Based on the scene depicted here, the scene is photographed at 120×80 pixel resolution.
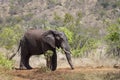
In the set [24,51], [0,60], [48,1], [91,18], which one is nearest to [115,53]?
Answer: [24,51]

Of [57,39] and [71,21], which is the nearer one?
[57,39]

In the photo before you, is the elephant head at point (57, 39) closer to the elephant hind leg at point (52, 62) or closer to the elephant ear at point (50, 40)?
the elephant ear at point (50, 40)

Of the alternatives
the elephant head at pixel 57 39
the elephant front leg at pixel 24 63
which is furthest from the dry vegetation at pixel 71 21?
the elephant front leg at pixel 24 63

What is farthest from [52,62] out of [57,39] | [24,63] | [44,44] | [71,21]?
[71,21]

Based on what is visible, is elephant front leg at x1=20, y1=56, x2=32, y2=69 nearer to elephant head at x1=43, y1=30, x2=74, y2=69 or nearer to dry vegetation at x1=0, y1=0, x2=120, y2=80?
elephant head at x1=43, y1=30, x2=74, y2=69

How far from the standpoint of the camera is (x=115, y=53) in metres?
25.6

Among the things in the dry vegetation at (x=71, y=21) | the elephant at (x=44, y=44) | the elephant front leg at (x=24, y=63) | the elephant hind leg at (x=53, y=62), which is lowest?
the dry vegetation at (x=71, y=21)

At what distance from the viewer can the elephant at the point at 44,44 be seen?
563 inches

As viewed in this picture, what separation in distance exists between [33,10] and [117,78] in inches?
2659

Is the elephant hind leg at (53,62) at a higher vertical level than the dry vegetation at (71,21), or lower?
higher

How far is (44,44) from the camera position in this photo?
14898mm

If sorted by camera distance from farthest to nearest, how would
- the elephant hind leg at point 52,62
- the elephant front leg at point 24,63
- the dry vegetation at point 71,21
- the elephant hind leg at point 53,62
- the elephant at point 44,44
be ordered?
the dry vegetation at point 71,21, the elephant front leg at point 24,63, the elephant hind leg at point 53,62, the elephant at point 44,44, the elephant hind leg at point 52,62

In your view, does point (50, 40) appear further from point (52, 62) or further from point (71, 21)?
point (71, 21)

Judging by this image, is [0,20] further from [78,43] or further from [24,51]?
[24,51]
